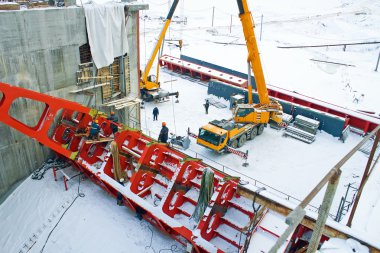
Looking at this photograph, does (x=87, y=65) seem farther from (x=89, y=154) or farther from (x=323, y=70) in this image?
(x=323, y=70)

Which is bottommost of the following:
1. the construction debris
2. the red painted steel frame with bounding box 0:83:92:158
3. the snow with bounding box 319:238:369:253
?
the construction debris

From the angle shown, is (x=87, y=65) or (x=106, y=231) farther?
(x=87, y=65)

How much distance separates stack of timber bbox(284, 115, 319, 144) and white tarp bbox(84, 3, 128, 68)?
11626mm

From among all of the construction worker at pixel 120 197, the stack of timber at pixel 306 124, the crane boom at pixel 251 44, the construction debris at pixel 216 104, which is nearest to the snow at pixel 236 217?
the construction worker at pixel 120 197

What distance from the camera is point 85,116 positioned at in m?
12.8

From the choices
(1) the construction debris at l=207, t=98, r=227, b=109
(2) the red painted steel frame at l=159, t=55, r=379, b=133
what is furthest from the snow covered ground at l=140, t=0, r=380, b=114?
(1) the construction debris at l=207, t=98, r=227, b=109

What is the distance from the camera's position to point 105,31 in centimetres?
1352

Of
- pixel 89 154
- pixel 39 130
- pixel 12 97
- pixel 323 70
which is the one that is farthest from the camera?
pixel 323 70

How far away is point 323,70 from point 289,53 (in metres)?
7.79

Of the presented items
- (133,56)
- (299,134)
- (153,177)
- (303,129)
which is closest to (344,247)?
(153,177)

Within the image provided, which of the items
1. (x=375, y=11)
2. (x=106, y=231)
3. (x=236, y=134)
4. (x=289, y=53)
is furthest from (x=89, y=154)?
(x=375, y=11)

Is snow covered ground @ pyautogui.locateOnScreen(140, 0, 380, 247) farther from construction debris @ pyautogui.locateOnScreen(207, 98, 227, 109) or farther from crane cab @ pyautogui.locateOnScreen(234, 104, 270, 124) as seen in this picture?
crane cab @ pyautogui.locateOnScreen(234, 104, 270, 124)

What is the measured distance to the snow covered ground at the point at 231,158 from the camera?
404 inches

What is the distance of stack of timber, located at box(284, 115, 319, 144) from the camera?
19484mm
